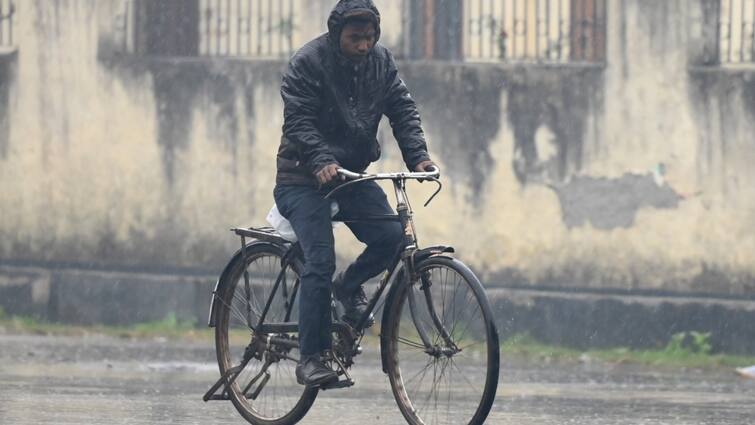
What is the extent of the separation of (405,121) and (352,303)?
83cm

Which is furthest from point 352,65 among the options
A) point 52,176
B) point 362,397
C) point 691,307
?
point 52,176

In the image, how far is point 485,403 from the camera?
22.9 feet

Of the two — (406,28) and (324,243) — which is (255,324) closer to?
(324,243)

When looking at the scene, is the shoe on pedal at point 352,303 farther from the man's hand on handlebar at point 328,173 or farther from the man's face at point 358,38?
the man's face at point 358,38

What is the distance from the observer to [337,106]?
7.68 meters

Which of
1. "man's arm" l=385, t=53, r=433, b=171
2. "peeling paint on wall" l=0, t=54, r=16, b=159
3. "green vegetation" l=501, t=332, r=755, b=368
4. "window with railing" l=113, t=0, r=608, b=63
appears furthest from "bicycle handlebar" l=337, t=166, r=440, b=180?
"peeling paint on wall" l=0, t=54, r=16, b=159

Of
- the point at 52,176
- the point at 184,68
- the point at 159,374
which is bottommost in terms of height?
the point at 159,374

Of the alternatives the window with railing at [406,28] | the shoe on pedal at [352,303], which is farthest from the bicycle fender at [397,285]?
the window with railing at [406,28]

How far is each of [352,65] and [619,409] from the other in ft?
9.03

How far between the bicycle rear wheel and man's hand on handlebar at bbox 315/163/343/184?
23.7 inches

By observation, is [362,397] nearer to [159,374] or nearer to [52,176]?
[159,374]

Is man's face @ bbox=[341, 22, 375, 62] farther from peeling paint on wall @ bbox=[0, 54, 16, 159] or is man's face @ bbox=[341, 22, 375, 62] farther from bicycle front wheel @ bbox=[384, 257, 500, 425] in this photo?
peeling paint on wall @ bbox=[0, 54, 16, 159]

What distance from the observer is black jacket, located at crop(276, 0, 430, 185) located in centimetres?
760

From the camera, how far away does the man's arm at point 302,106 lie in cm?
758
